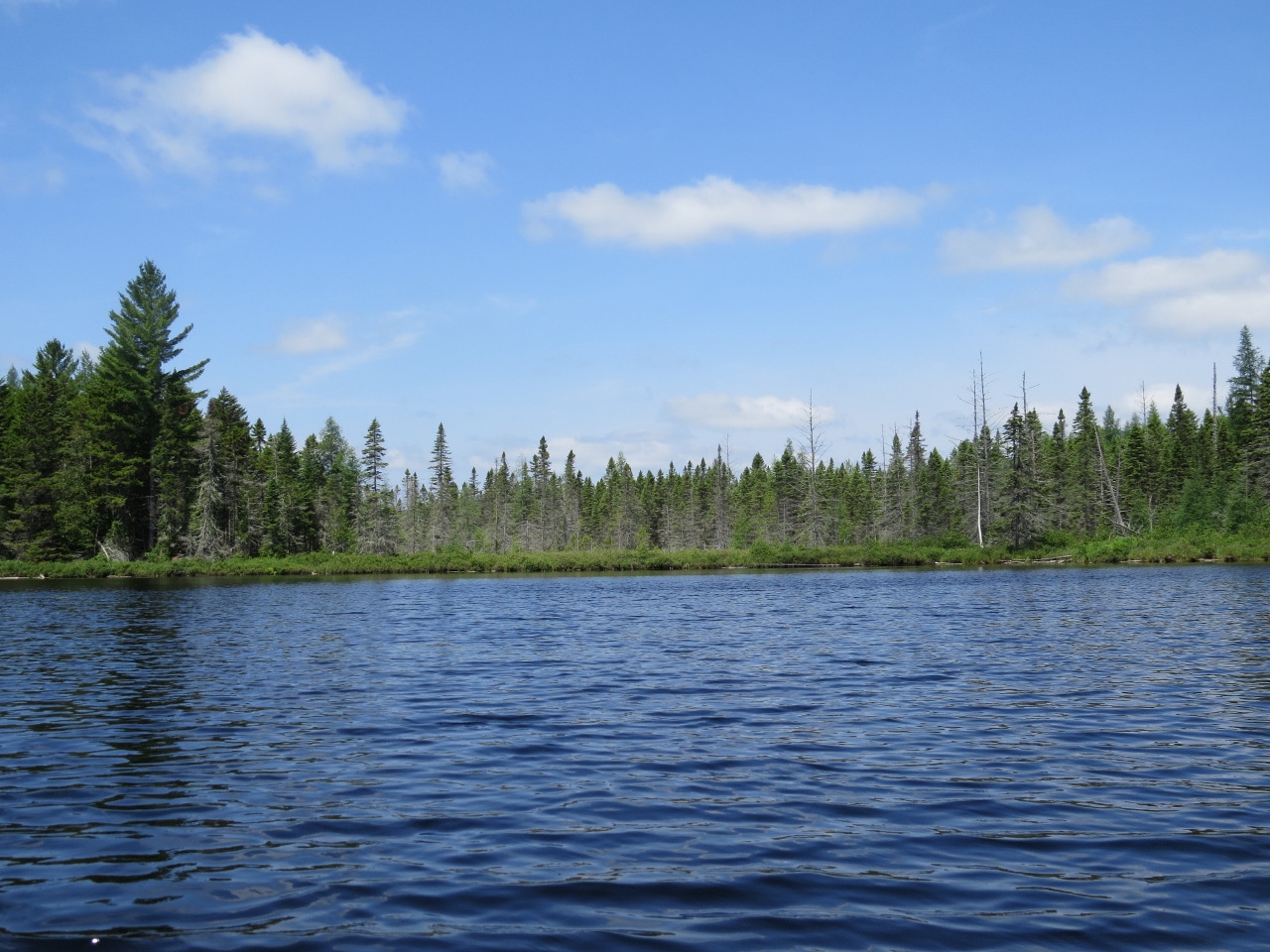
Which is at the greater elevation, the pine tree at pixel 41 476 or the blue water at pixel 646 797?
the pine tree at pixel 41 476

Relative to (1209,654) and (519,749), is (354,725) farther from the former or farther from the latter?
(1209,654)

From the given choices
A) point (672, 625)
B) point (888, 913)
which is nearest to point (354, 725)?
point (888, 913)

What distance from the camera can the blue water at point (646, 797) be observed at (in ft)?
20.9

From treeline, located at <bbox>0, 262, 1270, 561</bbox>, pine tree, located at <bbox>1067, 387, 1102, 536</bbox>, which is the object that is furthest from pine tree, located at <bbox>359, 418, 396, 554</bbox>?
pine tree, located at <bbox>1067, 387, 1102, 536</bbox>

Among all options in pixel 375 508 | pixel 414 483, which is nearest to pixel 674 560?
pixel 375 508

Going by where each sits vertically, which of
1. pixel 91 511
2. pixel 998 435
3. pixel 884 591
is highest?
pixel 998 435

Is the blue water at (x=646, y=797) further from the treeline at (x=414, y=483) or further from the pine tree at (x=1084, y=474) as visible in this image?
the pine tree at (x=1084, y=474)

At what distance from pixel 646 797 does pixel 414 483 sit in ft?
513

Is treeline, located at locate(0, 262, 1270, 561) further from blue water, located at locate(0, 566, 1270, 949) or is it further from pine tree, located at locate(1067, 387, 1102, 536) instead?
blue water, located at locate(0, 566, 1270, 949)

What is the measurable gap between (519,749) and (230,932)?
5.69m

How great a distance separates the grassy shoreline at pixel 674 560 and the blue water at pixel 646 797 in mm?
53759

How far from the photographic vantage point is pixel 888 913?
6.41 metres

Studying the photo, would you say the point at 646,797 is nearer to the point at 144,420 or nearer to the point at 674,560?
the point at 674,560

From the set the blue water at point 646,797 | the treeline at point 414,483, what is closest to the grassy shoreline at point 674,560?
the treeline at point 414,483
